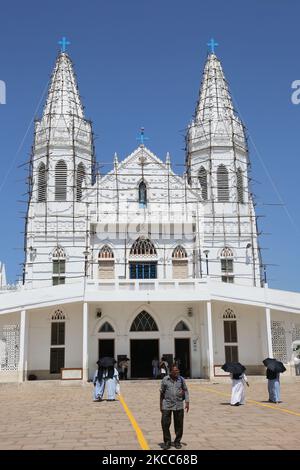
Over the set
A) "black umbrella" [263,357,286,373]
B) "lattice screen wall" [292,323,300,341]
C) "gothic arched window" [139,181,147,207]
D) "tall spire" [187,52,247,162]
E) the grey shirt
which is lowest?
the grey shirt

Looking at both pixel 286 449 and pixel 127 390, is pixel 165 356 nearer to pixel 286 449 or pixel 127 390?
pixel 127 390

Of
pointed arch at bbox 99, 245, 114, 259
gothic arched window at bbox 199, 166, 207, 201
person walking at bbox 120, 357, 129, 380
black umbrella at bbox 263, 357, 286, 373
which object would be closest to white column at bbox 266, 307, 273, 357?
person walking at bbox 120, 357, 129, 380

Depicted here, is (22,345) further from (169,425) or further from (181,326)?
(169,425)

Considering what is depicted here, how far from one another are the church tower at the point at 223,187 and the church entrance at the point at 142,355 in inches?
203

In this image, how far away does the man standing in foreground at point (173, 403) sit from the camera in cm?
874

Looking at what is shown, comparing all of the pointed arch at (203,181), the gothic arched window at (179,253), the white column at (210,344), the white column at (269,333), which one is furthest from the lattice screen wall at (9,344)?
the pointed arch at (203,181)

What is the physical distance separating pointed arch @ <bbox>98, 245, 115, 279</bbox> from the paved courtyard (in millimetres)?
12034

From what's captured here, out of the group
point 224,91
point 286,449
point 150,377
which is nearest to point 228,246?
point 150,377

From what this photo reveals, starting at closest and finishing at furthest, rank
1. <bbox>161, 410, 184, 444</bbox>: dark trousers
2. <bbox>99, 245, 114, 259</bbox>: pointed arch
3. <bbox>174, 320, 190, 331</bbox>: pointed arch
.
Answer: <bbox>161, 410, 184, 444</bbox>: dark trousers → <bbox>174, 320, 190, 331</bbox>: pointed arch → <bbox>99, 245, 114, 259</bbox>: pointed arch

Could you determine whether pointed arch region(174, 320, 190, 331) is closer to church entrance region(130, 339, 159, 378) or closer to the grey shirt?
church entrance region(130, 339, 159, 378)

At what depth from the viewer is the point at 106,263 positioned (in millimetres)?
31297

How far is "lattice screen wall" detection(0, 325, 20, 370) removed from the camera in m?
27.4

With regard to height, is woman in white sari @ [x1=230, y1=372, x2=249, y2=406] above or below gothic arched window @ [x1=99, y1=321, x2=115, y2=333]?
below
